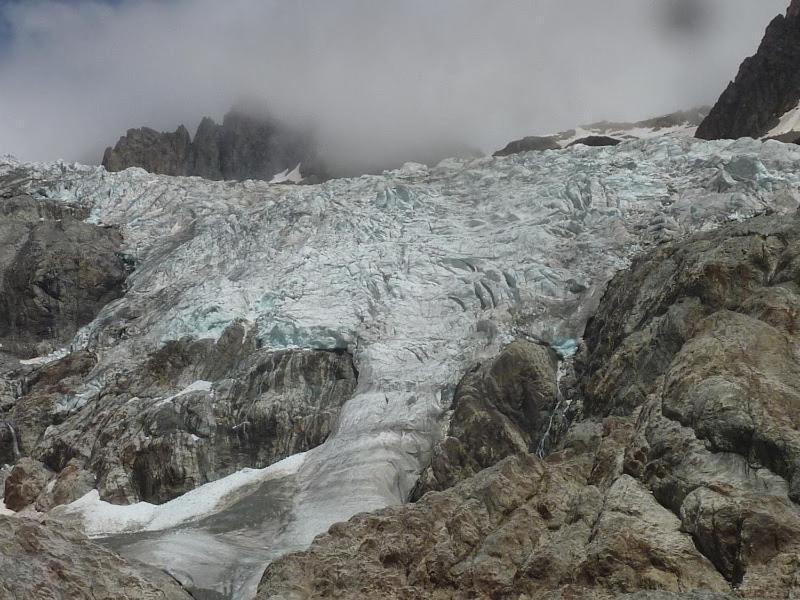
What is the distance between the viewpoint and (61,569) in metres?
13.9

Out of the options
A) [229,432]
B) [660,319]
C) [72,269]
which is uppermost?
[72,269]

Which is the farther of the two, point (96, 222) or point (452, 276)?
point (96, 222)

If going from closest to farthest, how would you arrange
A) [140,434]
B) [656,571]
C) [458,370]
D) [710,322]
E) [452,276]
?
[656,571] → [710,322] → [458,370] → [140,434] → [452,276]

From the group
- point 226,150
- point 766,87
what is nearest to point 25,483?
point 766,87

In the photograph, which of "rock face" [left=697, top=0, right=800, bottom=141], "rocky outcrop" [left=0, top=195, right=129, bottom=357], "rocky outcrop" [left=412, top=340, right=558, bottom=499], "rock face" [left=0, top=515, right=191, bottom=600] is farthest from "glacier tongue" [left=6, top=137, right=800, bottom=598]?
"rock face" [left=697, top=0, right=800, bottom=141]

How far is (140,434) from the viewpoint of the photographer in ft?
101

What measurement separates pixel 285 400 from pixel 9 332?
22036 millimetres

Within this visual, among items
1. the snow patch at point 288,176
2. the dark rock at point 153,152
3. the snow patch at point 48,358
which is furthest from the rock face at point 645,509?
the snow patch at point 288,176

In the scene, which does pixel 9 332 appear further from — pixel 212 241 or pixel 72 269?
pixel 212 241

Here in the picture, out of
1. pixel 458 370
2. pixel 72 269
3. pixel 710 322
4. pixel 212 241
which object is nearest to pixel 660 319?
pixel 710 322

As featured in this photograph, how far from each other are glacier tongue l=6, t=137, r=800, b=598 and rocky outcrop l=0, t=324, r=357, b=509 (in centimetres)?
106

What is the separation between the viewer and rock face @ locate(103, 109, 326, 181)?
3482 inches

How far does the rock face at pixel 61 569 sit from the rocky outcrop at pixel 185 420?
44.8ft

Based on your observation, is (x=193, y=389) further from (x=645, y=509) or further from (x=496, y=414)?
(x=645, y=509)
